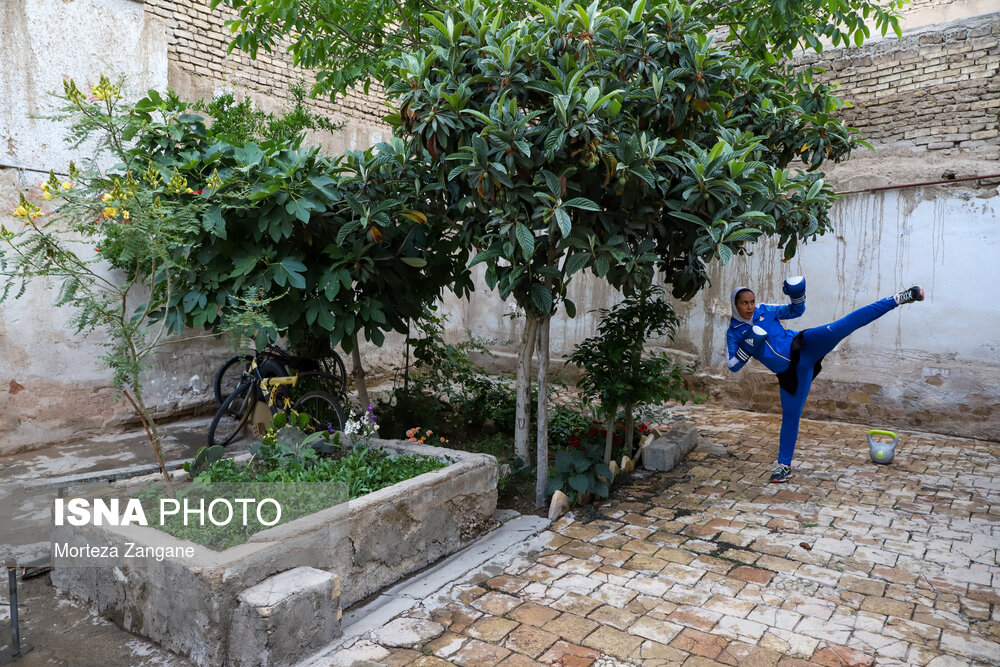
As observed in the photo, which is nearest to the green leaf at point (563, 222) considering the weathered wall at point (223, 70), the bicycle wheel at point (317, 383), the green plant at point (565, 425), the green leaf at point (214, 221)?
the green leaf at point (214, 221)

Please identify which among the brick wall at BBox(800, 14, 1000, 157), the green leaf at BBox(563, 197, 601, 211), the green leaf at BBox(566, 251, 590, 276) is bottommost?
the green leaf at BBox(566, 251, 590, 276)

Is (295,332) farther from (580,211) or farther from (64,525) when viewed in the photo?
(580,211)

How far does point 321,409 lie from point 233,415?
3.10 feet

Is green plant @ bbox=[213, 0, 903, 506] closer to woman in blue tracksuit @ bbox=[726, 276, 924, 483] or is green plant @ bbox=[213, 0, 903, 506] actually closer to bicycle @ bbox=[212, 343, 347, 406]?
woman in blue tracksuit @ bbox=[726, 276, 924, 483]

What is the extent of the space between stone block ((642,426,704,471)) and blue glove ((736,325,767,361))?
1.01 metres

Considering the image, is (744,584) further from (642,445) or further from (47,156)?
(47,156)

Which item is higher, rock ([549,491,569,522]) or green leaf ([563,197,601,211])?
green leaf ([563,197,601,211])

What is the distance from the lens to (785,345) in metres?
5.41

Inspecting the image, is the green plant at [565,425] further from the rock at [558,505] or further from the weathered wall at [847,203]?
the weathered wall at [847,203]

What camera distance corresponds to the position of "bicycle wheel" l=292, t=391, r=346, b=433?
18.0ft

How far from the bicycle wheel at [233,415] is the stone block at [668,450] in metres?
3.55

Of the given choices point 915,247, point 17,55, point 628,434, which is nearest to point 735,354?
point 628,434

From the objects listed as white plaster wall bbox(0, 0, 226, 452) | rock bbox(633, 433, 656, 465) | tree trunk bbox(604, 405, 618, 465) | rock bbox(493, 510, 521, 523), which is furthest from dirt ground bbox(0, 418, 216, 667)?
rock bbox(633, 433, 656, 465)

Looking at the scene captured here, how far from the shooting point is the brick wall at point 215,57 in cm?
741
